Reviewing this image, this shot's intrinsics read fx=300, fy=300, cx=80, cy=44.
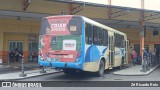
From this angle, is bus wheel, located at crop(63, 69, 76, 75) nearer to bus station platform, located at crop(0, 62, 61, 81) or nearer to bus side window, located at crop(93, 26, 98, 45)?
bus station platform, located at crop(0, 62, 61, 81)

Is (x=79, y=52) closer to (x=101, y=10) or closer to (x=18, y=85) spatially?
(x=18, y=85)

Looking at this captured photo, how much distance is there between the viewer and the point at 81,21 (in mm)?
15797

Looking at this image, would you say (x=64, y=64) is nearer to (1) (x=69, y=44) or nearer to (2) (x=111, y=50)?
(1) (x=69, y=44)

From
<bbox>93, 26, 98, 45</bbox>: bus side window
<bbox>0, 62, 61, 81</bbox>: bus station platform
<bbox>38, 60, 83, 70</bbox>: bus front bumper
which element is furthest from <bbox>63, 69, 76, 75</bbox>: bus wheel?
<bbox>38, 60, 83, 70</bbox>: bus front bumper

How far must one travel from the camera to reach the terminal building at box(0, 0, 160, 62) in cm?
2417

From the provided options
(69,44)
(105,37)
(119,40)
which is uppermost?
(105,37)

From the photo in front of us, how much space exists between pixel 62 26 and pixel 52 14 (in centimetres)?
930

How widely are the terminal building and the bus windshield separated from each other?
21.6 feet

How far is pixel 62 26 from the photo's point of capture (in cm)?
1612

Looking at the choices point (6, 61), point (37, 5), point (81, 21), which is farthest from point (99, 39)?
point (6, 61)

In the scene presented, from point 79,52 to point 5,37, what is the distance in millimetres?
18767

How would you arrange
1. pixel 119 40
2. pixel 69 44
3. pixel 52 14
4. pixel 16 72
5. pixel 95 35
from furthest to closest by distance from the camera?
pixel 52 14, pixel 119 40, pixel 16 72, pixel 95 35, pixel 69 44

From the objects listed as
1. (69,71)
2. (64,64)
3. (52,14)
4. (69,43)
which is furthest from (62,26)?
(52,14)

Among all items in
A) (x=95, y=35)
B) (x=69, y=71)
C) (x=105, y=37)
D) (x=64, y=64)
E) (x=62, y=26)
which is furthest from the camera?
(x=105, y=37)
